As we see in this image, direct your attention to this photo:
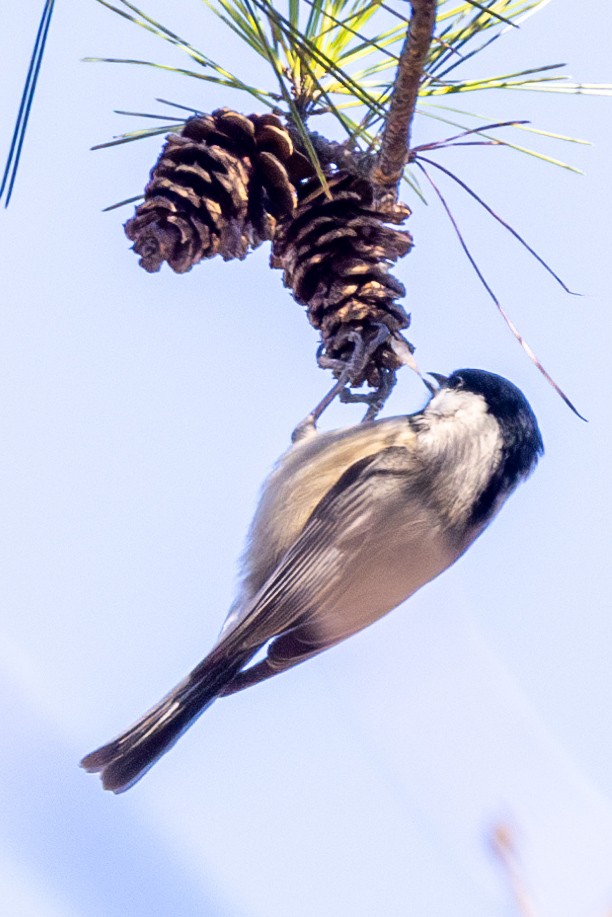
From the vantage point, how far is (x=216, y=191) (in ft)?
3.67

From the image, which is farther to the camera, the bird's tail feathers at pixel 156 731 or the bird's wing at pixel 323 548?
the bird's wing at pixel 323 548

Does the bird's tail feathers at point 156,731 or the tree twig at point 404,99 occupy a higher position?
the tree twig at point 404,99

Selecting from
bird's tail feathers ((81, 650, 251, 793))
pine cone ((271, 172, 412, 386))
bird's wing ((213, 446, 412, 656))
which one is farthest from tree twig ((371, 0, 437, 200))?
bird's tail feathers ((81, 650, 251, 793))

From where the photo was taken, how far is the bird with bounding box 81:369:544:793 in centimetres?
129

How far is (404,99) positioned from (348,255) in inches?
11.3

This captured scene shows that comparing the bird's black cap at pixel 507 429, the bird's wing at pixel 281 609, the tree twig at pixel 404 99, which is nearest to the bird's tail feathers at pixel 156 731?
the bird's wing at pixel 281 609

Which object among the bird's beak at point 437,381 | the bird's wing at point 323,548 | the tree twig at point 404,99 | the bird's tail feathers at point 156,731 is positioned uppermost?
the tree twig at point 404,99

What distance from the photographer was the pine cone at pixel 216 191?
3.57 ft

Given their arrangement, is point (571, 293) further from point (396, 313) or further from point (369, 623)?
point (369, 623)

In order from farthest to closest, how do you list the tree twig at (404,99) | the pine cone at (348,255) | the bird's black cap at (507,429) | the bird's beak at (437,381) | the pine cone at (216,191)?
the bird's beak at (437,381) < the bird's black cap at (507,429) < the pine cone at (348,255) < the pine cone at (216,191) < the tree twig at (404,99)

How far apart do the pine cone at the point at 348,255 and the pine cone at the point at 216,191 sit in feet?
0.12

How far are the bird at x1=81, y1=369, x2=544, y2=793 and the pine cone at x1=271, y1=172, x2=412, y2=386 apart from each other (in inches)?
7.4

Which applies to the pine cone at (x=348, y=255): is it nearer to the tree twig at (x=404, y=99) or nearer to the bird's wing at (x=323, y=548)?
the tree twig at (x=404, y=99)

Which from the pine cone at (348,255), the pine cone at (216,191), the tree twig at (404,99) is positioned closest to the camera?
the tree twig at (404,99)
